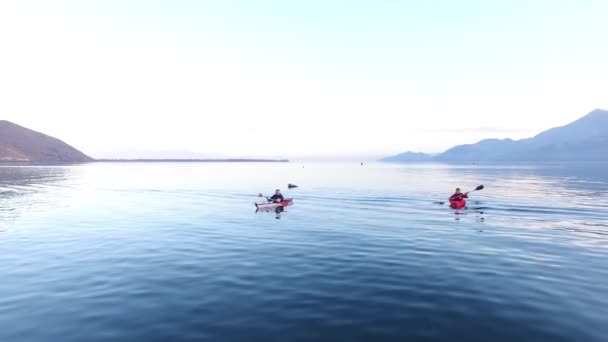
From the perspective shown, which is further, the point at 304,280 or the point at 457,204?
the point at 457,204

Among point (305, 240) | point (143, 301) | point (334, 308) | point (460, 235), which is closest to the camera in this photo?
point (334, 308)

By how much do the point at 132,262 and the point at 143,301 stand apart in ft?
20.7

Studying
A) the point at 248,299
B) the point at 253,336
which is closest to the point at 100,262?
the point at 248,299

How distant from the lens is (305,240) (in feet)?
79.4

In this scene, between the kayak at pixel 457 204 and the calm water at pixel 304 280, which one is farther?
the kayak at pixel 457 204

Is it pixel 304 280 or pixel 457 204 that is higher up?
pixel 457 204

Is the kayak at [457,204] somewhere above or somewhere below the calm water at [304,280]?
above

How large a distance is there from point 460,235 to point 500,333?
53.6 ft

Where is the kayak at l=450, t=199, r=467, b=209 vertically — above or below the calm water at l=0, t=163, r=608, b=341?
above

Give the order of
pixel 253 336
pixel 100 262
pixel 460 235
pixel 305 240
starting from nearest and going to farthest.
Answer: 1. pixel 253 336
2. pixel 100 262
3. pixel 305 240
4. pixel 460 235

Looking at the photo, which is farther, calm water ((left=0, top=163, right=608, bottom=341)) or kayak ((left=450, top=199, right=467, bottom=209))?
kayak ((left=450, top=199, right=467, bottom=209))

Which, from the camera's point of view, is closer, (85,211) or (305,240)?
(305,240)

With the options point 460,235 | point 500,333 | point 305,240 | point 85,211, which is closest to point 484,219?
point 460,235

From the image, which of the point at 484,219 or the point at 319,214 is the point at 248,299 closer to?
the point at 319,214
